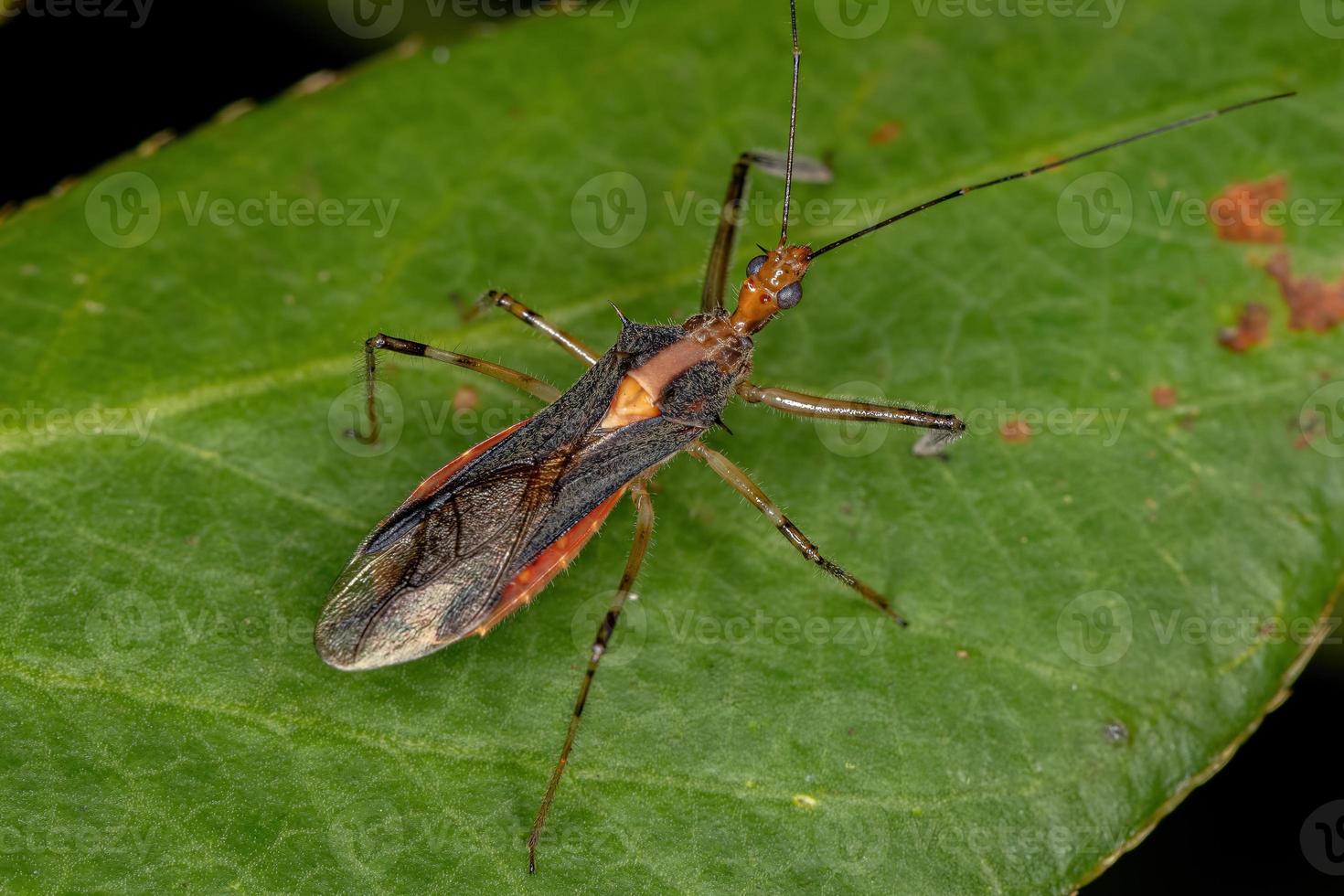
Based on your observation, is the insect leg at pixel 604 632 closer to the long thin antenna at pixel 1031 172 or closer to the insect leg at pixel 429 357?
the insect leg at pixel 429 357

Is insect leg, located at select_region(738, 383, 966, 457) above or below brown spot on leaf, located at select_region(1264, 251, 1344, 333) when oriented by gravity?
below

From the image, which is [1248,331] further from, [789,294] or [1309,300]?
[789,294]

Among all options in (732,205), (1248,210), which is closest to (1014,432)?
(1248,210)

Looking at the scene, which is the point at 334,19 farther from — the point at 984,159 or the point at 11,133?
the point at 984,159

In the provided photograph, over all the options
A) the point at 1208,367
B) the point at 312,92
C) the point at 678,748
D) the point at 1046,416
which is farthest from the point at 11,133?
the point at 1208,367

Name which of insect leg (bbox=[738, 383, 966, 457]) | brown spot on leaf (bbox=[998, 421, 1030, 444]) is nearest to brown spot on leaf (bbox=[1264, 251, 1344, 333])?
brown spot on leaf (bbox=[998, 421, 1030, 444])

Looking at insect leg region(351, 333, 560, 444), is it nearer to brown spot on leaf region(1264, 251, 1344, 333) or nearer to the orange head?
the orange head

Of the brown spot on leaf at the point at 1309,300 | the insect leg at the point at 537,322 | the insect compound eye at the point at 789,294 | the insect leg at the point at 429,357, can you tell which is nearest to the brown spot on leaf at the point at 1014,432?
the insect compound eye at the point at 789,294
